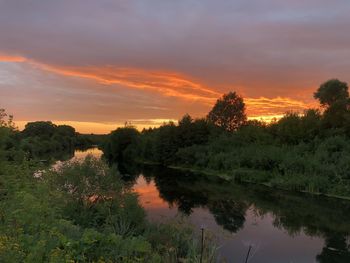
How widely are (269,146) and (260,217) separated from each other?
2778cm

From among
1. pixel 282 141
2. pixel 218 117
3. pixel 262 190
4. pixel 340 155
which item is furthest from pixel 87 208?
pixel 218 117

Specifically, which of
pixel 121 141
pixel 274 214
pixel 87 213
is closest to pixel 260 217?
pixel 274 214

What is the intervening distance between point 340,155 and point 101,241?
35530 mm

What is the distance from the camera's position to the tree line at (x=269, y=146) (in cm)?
3722

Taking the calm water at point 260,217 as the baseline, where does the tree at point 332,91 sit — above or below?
above

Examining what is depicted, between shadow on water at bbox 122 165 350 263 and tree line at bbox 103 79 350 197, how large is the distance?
12.4ft

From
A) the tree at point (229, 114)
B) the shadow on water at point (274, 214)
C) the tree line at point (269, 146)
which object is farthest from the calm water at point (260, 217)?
the tree at point (229, 114)

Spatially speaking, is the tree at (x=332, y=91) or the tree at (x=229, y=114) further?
the tree at (x=229, y=114)

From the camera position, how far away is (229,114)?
7769 centimetres

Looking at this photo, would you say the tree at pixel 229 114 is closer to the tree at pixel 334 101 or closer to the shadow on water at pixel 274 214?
the tree at pixel 334 101

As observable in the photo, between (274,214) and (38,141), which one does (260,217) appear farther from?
(38,141)

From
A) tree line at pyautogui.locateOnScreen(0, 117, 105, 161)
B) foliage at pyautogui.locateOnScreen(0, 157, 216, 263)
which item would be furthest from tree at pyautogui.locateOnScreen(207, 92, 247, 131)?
foliage at pyautogui.locateOnScreen(0, 157, 216, 263)

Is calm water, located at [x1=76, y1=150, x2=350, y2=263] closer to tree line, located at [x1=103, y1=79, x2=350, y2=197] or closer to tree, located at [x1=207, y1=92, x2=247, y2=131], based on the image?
tree line, located at [x1=103, y1=79, x2=350, y2=197]

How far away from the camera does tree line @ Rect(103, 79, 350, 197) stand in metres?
37.2
